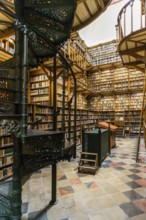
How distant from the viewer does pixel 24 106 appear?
1.15m

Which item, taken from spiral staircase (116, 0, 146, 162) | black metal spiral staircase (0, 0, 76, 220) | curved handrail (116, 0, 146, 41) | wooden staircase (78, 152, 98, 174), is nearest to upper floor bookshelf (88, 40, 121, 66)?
spiral staircase (116, 0, 146, 162)

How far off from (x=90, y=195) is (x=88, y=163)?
1.30 metres

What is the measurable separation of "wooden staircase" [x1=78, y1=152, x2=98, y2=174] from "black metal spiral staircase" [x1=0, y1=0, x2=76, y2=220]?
1607 mm

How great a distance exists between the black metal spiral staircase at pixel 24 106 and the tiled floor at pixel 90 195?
63cm

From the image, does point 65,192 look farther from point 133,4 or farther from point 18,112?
point 133,4

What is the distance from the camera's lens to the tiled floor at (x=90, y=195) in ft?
5.71

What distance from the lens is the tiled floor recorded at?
1.74 m

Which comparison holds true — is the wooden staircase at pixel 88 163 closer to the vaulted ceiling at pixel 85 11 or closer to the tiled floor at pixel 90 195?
the tiled floor at pixel 90 195

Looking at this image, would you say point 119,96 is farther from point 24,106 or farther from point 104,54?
point 24,106

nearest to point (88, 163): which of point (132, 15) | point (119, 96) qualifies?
point (132, 15)

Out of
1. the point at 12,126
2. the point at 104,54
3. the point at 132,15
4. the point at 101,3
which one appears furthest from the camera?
the point at 104,54

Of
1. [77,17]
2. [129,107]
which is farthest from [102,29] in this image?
[77,17]

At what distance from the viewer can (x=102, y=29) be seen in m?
8.57

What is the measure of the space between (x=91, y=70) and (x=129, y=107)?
Answer: 3.50 metres
